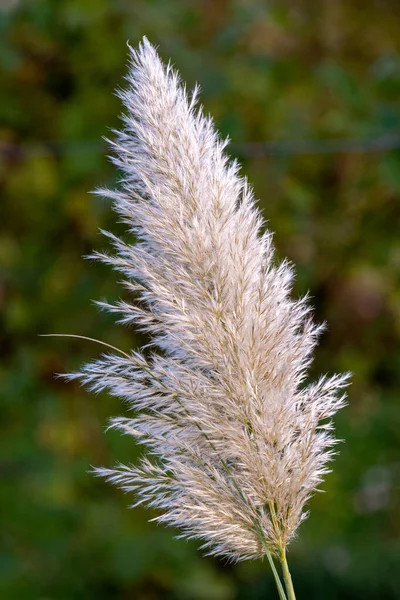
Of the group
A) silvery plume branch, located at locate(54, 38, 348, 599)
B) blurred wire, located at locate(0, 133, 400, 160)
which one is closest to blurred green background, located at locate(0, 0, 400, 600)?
blurred wire, located at locate(0, 133, 400, 160)

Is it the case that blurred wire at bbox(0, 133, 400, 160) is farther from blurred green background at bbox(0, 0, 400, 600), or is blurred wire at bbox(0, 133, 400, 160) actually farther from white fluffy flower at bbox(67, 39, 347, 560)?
white fluffy flower at bbox(67, 39, 347, 560)

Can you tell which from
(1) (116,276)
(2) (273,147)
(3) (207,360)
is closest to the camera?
(3) (207,360)

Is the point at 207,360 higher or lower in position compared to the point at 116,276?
lower

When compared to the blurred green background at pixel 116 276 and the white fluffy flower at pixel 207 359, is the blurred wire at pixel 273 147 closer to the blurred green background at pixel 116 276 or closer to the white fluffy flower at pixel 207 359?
the blurred green background at pixel 116 276

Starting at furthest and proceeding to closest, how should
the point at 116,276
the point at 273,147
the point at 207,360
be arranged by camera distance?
the point at 116,276 < the point at 273,147 < the point at 207,360

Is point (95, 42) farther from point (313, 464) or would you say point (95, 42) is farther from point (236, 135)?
point (313, 464)

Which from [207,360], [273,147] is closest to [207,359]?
[207,360]

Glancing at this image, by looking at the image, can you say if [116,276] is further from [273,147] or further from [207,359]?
[207,359]

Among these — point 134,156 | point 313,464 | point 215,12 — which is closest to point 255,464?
point 313,464

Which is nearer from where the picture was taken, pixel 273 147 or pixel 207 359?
pixel 207 359
